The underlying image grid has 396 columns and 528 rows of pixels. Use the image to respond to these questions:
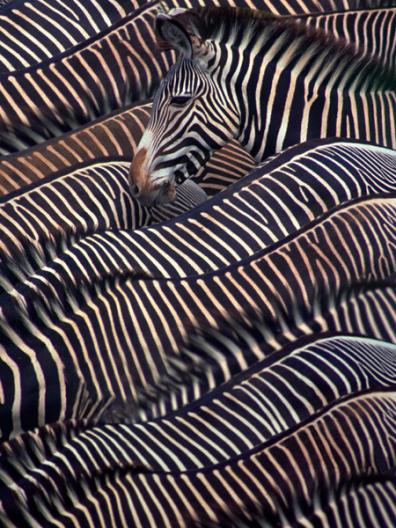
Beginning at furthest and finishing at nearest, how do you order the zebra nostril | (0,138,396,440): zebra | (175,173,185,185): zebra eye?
(175,173,185,185): zebra eye, the zebra nostril, (0,138,396,440): zebra

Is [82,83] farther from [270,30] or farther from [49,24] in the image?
[270,30]

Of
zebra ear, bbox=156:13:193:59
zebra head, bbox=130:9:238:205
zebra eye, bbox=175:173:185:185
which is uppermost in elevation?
zebra ear, bbox=156:13:193:59

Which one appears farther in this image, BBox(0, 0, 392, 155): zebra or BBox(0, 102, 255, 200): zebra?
BBox(0, 0, 392, 155): zebra

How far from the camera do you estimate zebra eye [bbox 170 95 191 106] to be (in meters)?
3.36

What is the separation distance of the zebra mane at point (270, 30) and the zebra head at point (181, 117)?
0.08 ft

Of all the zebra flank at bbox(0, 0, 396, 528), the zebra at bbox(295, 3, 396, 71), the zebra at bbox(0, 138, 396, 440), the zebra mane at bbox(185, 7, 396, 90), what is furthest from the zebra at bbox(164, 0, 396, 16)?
the zebra at bbox(0, 138, 396, 440)

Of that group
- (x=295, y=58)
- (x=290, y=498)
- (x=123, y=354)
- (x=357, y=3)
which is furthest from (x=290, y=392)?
(x=357, y=3)

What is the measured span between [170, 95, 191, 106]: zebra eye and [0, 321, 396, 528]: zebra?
1.24 metres

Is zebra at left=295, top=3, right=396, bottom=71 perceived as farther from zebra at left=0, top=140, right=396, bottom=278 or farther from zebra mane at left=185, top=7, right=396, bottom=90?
zebra at left=0, top=140, right=396, bottom=278

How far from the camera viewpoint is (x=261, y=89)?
3.47m

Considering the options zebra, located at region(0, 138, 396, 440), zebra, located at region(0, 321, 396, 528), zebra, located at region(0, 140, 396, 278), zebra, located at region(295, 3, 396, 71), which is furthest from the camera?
zebra, located at region(295, 3, 396, 71)

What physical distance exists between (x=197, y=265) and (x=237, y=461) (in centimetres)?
89

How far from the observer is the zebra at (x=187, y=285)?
99.3 inches

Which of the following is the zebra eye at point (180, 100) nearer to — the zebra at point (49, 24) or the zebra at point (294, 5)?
the zebra at point (294, 5)
